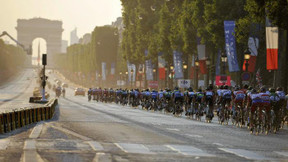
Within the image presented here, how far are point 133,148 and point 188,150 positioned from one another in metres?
1.35

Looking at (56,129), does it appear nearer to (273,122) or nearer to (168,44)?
(273,122)

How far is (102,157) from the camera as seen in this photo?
15258mm

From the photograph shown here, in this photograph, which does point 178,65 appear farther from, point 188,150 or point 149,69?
point 188,150

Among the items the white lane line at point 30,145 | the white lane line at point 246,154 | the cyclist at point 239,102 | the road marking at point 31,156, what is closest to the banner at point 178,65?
the cyclist at point 239,102

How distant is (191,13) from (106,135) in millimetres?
37486

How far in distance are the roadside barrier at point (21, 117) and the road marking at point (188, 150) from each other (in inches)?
277

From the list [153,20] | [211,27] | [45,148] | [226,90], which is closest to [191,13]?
[211,27]

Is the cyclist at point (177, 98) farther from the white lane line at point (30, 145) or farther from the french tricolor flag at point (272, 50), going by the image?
the white lane line at point (30, 145)

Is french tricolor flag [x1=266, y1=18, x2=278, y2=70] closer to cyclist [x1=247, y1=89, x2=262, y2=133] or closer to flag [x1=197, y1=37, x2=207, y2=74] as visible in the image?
cyclist [x1=247, y1=89, x2=262, y2=133]

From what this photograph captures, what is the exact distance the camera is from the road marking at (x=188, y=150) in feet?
55.3

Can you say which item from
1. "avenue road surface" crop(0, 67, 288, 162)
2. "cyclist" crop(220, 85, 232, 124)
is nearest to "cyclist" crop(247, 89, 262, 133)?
"avenue road surface" crop(0, 67, 288, 162)

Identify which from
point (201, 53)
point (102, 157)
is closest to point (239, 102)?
point (102, 157)

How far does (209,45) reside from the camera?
5675 cm

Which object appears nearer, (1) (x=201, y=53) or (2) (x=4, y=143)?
(2) (x=4, y=143)
